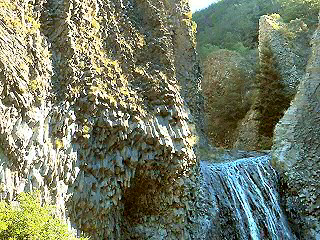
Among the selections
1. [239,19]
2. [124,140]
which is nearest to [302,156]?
[124,140]

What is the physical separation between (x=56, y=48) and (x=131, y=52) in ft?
10.1

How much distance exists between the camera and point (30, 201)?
629cm

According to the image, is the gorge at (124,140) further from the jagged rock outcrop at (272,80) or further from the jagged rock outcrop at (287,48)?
the jagged rock outcrop at (272,80)

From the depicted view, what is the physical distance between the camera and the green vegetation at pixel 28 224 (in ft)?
18.7

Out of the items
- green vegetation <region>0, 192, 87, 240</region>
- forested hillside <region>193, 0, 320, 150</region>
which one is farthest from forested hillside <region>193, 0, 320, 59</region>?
green vegetation <region>0, 192, 87, 240</region>

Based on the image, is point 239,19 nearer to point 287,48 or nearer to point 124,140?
point 287,48

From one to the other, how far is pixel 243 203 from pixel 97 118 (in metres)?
5.64

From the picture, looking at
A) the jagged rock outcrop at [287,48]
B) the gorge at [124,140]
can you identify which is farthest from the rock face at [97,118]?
the jagged rock outcrop at [287,48]

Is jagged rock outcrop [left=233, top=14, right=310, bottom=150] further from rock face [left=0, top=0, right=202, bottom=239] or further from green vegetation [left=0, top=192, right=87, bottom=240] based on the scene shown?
green vegetation [left=0, top=192, right=87, bottom=240]

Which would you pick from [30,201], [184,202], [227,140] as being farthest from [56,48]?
[227,140]

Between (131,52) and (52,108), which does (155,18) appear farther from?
(52,108)

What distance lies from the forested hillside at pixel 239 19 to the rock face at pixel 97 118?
18580mm

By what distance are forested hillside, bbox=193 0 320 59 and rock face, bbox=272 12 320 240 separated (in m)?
13.7

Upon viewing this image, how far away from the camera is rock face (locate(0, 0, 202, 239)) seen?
7.81 metres
